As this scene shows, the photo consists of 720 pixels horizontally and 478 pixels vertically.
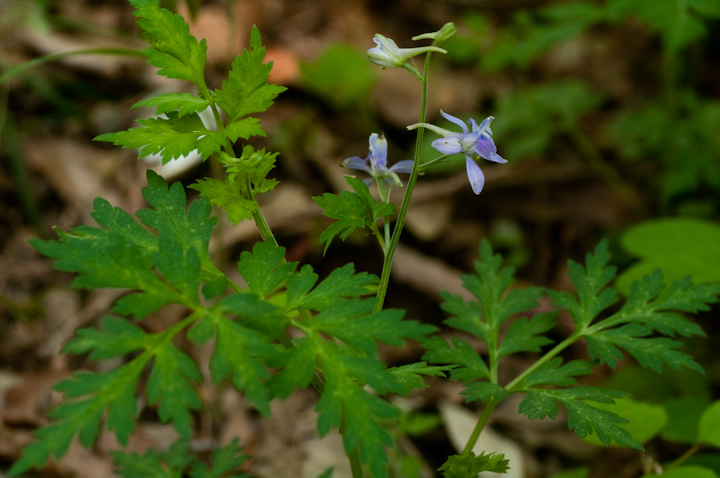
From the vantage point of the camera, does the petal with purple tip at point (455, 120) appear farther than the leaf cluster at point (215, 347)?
Yes

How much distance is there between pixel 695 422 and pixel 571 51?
3.61m

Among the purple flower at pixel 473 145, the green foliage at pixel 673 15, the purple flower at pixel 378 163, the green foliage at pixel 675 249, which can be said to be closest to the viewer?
the purple flower at pixel 473 145

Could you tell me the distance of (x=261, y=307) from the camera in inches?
50.5

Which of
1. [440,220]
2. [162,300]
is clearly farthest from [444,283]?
[162,300]

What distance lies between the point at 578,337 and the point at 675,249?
55.0 inches

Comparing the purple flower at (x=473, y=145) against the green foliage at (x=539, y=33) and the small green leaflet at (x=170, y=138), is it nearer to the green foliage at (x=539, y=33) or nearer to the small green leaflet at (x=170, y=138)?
the small green leaflet at (x=170, y=138)

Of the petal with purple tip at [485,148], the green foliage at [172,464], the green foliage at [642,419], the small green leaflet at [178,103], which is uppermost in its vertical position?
the small green leaflet at [178,103]

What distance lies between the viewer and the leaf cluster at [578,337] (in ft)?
5.47

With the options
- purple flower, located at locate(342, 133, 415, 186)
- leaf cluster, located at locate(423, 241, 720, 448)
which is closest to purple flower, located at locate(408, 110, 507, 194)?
purple flower, located at locate(342, 133, 415, 186)

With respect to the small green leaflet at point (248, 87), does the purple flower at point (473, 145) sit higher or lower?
lower

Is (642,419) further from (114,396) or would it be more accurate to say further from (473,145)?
(114,396)

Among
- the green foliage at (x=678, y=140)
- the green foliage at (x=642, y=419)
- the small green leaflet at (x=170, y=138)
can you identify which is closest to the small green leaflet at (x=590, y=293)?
the green foliage at (x=642, y=419)

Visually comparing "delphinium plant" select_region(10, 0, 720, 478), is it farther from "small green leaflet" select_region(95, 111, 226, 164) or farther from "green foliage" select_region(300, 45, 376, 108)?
"green foliage" select_region(300, 45, 376, 108)

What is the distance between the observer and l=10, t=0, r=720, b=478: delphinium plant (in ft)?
4.03
